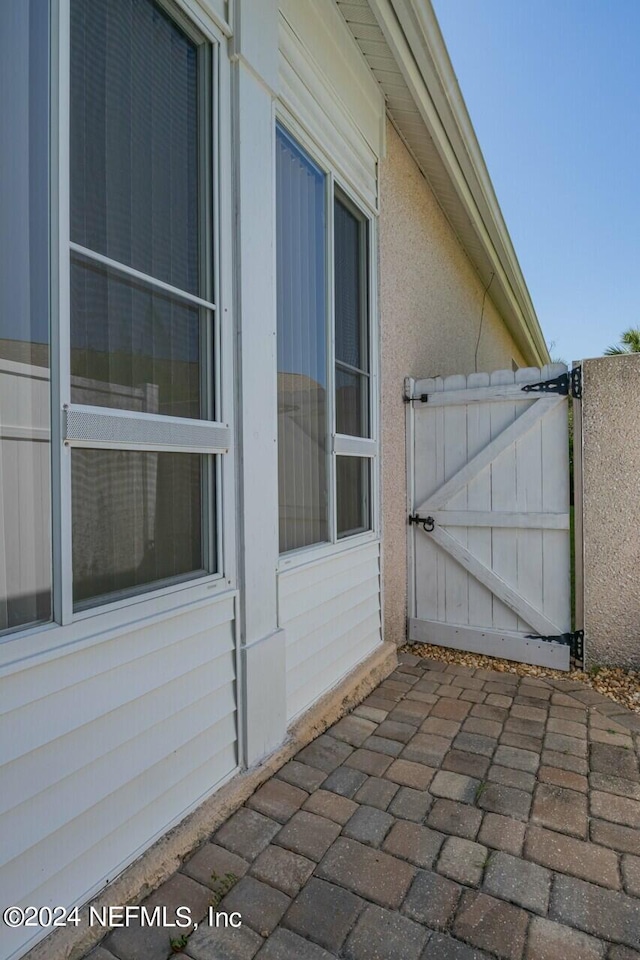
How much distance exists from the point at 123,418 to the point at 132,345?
0.26m

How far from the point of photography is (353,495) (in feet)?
10.6

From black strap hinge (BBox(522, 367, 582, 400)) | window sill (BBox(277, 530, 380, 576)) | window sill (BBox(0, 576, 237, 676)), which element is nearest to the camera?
window sill (BBox(0, 576, 237, 676))

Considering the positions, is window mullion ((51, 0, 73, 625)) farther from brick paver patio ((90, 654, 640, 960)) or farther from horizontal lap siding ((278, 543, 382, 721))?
horizontal lap siding ((278, 543, 382, 721))

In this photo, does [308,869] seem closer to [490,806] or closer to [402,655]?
[490,806]

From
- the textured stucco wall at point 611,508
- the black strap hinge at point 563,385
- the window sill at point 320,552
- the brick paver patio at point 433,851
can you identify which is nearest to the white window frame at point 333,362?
the window sill at point 320,552

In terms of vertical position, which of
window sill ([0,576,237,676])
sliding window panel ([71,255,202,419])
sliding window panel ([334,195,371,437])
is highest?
sliding window panel ([334,195,371,437])

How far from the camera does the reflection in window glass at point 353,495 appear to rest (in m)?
3.07

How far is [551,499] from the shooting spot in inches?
134

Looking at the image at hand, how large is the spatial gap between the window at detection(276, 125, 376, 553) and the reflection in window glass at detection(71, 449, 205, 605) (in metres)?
0.65

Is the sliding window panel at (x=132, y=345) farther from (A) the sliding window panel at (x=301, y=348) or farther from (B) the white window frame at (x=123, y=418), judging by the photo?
(A) the sliding window panel at (x=301, y=348)

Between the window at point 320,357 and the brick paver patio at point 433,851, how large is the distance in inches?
44.2

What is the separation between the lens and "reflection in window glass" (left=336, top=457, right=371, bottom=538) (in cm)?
307

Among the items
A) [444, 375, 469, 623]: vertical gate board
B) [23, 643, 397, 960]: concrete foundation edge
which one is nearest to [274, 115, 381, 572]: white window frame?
[444, 375, 469, 623]: vertical gate board

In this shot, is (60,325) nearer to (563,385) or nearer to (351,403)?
(351,403)
